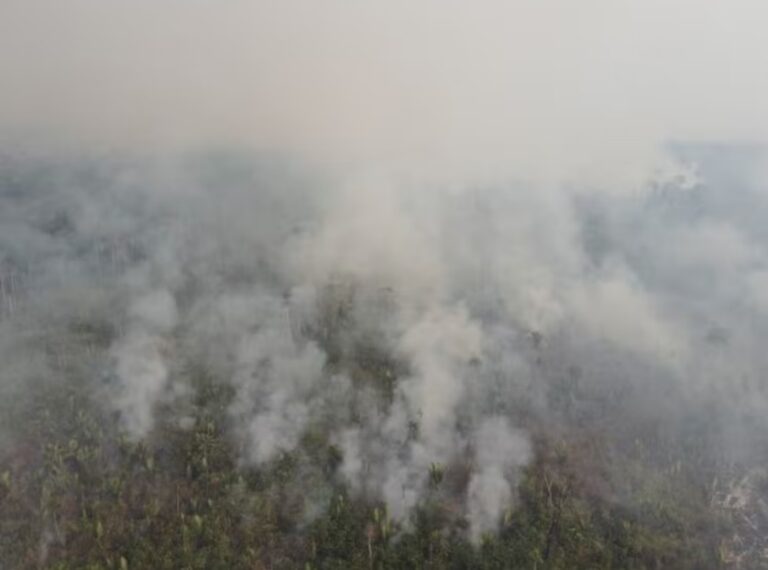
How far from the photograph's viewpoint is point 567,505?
161625 millimetres

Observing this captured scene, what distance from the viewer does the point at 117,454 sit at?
544 feet

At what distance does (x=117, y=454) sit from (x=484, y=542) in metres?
75.9

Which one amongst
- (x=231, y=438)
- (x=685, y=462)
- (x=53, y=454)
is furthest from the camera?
(x=685, y=462)

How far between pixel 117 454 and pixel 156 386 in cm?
2822

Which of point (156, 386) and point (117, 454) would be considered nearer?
point (117, 454)

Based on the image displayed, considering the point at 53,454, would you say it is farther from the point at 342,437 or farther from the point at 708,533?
the point at 708,533

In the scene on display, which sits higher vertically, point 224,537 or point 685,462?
point 224,537

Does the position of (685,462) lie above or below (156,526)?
below

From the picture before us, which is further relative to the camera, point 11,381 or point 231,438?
point 11,381

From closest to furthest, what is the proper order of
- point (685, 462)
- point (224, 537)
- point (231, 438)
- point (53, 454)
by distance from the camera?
point (224, 537)
point (53, 454)
point (231, 438)
point (685, 462)

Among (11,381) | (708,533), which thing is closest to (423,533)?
(708,533)

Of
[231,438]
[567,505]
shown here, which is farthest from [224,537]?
[567,505]

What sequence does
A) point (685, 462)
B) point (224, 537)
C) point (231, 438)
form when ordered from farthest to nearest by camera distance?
point (685, 462)
point (231, 438)
point (224, 537)

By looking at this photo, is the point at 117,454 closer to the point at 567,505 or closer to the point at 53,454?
the point at 53,454
